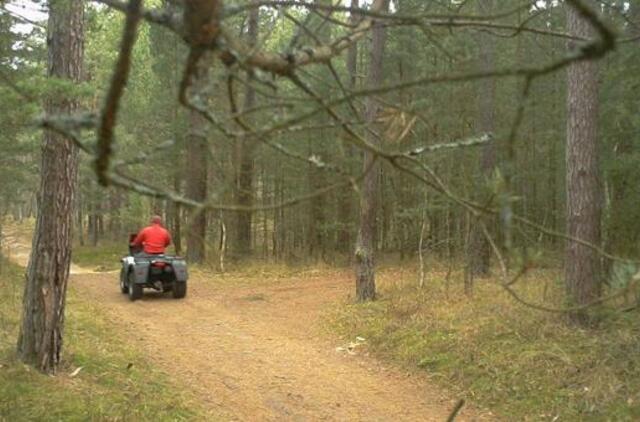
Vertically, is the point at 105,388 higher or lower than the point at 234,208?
lower

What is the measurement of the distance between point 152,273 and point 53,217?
6690 mm

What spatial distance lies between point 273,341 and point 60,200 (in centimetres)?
477

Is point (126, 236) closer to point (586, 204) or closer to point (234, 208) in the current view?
point (586, 204)

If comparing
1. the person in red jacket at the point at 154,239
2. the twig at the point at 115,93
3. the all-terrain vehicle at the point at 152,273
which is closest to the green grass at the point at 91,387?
the all-terrain vehicle at the point at 152,273

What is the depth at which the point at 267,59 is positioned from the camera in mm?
1839

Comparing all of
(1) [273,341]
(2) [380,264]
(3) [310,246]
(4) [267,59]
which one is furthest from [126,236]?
(4) [267,59]

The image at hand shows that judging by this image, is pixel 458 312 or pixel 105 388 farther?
pixel 458 312

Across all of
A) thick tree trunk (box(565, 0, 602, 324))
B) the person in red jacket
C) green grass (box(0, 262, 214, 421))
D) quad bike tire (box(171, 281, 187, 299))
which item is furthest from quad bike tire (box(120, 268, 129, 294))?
thick tree trunk (box(565, 0, 602, 324))

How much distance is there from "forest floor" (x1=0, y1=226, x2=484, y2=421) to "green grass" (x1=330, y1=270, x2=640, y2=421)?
340 mm

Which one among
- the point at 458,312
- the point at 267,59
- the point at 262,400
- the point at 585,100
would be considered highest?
the point at 585,100

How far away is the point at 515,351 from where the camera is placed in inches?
331

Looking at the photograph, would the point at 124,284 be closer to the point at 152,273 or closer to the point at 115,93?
the point at 152,273

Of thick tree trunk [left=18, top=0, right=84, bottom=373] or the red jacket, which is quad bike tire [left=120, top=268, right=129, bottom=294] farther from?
thick tree trunk [left=18, top=0, right=84, bottom=373]

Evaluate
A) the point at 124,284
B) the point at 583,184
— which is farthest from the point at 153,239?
the point at 583,184
